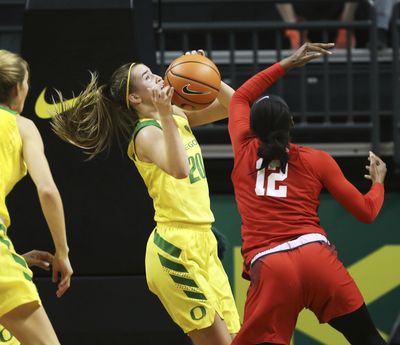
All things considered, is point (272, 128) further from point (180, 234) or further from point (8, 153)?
point (8, 153)

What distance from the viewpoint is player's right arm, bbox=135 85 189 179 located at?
5344 millimetres

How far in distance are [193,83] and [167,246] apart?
85 centimetres

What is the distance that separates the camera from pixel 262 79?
5.84 m

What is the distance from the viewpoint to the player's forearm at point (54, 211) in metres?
5.24

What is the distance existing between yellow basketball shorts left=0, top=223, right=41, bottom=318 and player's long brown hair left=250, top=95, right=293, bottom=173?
1.24 meters

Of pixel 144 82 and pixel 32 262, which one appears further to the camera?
pixel 144 82

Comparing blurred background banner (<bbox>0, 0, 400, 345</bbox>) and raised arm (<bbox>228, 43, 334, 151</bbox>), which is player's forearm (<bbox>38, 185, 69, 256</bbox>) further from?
blurred background banner (<bbox>0, 0, 400, 345</bbox>)

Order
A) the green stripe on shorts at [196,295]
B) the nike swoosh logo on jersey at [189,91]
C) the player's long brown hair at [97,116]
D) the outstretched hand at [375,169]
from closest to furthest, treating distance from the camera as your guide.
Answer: the outstretched hand at [375,169]
the green stripe on shorts at [196,295]
the nike swoosh logo on jersey at [189,91]
the player's long brown hair at [97,116]

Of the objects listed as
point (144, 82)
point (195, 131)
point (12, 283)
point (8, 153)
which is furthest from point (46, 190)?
point (195, 131)

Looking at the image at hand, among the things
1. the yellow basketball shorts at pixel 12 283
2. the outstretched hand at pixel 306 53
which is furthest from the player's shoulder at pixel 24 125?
the outstretched hand at pixel 306 53

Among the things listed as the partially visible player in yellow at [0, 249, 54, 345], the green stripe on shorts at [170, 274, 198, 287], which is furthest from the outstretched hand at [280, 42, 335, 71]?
the partially visible player in yellow at [0, 249, 54, 345]

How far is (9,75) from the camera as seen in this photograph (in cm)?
552

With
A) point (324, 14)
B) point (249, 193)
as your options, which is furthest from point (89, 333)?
point (324, 14)

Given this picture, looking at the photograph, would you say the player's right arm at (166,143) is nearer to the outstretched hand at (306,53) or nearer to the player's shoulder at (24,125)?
the player's shoulder at (24,125)
